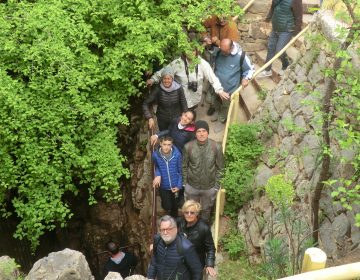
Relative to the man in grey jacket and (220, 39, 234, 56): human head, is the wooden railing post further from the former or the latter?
(220, 39, 234, 56): human head

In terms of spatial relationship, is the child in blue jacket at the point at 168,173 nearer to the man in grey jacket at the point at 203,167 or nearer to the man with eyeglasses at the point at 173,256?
the man in grey jacket at the point at 203,167

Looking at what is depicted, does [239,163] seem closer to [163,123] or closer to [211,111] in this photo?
[163,123]

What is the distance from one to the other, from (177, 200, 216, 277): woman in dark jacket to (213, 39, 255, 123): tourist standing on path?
371 centimetres

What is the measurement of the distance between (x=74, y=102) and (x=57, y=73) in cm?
65

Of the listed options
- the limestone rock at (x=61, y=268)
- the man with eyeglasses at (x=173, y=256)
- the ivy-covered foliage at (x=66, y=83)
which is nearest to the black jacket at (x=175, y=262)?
the man with eyeglasses at (x=173, y=256)

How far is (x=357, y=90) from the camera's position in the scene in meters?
5.62

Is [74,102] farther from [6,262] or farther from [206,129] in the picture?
[6,262]

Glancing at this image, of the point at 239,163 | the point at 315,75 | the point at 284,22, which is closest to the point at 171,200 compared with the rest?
the point at 239,163

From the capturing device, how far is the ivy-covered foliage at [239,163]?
9.27 metres

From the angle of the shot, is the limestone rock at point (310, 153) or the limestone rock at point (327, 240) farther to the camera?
the limestone rock at point (310, 153)

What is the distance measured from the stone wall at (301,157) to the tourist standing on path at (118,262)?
90.7 inches

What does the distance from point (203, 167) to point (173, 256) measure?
8.05 feet

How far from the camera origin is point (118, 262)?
9.13m

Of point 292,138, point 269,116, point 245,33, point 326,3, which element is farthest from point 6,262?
point 245,33
